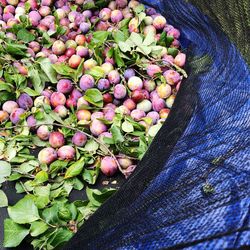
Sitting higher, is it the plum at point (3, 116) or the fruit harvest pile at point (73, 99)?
the fruit harvest pile at point (73, 99)

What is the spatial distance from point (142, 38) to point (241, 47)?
0.49 m

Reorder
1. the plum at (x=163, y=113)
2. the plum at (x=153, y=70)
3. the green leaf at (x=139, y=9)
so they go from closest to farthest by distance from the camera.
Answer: the plum at (x=163, y=113) < the plum at (x=153, y=70) < the green leaf at (x=139, y=9)

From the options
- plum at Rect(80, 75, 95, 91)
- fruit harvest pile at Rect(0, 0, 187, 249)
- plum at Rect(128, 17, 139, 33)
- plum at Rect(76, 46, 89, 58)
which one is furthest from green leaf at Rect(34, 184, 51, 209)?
plum at Rect(128, 17, 139, 33)

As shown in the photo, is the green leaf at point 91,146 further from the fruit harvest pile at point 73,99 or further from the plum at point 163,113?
the plum at point 163,113

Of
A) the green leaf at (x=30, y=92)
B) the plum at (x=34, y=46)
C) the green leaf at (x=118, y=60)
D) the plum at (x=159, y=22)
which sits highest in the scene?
the plum at (x=159, y=22)

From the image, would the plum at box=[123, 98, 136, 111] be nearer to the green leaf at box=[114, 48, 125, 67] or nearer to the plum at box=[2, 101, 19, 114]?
the green leaf at box=[114, 48, 125, 67]

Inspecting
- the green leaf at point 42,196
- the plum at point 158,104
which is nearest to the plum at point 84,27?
the plum at point 158,104

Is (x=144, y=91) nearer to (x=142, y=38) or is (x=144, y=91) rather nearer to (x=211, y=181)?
(x=142, y=38)

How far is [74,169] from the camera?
4.73 feet

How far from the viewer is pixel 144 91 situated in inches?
68.4

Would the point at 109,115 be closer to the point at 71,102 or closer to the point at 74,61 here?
the point at 71,102

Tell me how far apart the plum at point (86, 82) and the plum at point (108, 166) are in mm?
341

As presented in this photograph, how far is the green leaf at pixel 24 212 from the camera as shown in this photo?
4.20 ft

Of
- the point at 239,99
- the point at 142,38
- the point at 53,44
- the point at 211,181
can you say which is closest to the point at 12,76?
the point at 53,44
